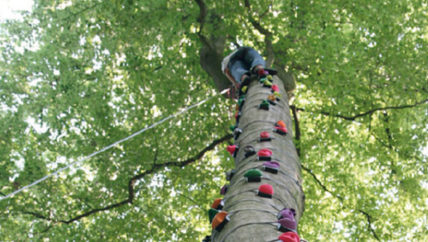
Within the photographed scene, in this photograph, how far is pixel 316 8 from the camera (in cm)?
507

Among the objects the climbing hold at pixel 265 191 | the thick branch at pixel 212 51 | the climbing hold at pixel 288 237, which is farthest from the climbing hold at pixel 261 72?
the climbing hold at pixel 288 237

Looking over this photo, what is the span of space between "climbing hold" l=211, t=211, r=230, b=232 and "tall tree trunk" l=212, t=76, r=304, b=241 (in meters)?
0.02

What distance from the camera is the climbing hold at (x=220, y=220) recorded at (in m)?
2.03

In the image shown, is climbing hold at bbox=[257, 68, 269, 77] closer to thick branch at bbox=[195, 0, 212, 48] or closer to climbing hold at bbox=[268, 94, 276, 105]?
A: climbing hold at bbox=[268, 94, 276, 105]

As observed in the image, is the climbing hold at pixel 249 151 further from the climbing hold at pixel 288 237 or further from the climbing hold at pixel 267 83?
the climbing hold at pixel 267 83

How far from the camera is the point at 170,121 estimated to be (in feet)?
21.7

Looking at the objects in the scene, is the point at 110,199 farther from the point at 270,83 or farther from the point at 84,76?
the point at 270,83

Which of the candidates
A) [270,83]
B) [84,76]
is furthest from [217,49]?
[84,76]

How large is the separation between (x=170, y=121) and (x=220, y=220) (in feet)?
15.4

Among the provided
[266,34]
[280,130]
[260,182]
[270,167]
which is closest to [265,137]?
[280,130]

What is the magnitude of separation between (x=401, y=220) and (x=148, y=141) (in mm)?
4775

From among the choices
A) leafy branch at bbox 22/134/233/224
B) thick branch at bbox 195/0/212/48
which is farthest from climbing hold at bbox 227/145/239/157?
leafy branch at bbox 22/134/233/224

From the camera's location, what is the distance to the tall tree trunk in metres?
1.95

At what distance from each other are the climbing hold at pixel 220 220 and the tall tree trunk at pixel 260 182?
24mm
